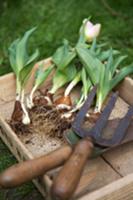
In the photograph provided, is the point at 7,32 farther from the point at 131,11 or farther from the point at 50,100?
the point at 50,100

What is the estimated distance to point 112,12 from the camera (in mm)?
2139

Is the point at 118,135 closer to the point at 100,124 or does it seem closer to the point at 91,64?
the point at 100,124

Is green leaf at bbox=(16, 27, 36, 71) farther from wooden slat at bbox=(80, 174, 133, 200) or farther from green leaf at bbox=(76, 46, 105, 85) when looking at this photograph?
wooden slat at bbox=(80, 174, 133, 200)

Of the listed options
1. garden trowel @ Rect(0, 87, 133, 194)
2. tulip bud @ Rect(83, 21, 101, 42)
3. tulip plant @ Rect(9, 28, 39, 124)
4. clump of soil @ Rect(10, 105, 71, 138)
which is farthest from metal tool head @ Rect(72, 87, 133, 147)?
tulip bud @ Rect(83, 21, 101, 42)

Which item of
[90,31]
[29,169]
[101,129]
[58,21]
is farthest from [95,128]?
[58,21]

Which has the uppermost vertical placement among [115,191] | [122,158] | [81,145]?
[81,145]

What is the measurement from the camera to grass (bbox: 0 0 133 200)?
1.95 m

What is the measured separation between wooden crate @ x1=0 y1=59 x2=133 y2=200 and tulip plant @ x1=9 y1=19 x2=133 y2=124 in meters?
0.04

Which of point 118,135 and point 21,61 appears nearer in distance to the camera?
point 118,135

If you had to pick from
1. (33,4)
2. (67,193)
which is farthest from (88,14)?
(67,193)

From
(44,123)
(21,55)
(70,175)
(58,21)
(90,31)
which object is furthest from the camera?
(58,21)

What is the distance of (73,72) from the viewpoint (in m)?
1.50

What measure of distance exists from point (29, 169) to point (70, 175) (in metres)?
0.09

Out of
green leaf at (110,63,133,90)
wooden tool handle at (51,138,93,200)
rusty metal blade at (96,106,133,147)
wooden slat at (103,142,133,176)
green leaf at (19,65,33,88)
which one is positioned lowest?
wooden slat at (103,142,133,176)
